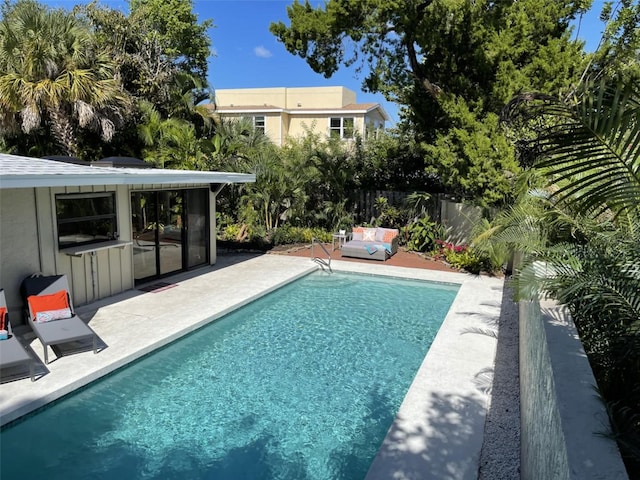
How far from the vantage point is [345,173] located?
17766 mm

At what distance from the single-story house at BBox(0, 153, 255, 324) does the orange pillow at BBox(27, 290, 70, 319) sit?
830 mm

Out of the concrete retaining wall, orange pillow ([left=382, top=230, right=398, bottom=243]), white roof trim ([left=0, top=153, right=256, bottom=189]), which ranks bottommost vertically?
orange pillow ([left=382, top=230, right=398, bottom=243])

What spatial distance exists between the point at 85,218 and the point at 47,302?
2.33 m

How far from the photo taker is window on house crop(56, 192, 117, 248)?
8.64 metres

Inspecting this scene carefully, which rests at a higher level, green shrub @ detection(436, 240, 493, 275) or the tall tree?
the tall tree

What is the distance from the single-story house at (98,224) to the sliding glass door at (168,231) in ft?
0.08

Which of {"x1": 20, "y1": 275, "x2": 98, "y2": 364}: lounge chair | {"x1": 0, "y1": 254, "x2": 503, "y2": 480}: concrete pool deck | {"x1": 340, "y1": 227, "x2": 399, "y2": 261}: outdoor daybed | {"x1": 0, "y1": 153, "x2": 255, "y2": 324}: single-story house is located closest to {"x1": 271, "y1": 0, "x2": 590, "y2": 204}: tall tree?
{"x1": 340, "y1": 227, "x2": 399, "y2": 261}: outdoor daybed

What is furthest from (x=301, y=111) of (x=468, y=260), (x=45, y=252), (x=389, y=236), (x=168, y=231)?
(x=45, y=252)

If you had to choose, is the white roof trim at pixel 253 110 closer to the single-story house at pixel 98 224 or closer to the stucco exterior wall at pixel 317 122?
the stucco exterior wall at pixel 317 122

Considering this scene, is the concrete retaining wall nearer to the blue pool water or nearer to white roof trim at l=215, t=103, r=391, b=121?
the blue pool water

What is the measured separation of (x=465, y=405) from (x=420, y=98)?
13.1 meters

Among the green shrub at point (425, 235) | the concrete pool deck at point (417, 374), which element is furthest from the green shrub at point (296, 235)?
the concrete pool deck at point (417, 374)

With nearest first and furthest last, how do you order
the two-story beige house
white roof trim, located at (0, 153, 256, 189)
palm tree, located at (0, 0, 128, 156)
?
1. white roof trim, located at (0, 153, 256, 189)
2. palm tree, located at (0, 0, 128, 156)
3. the two-story beige house

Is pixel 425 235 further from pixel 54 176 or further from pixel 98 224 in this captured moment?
pixel 54 176
